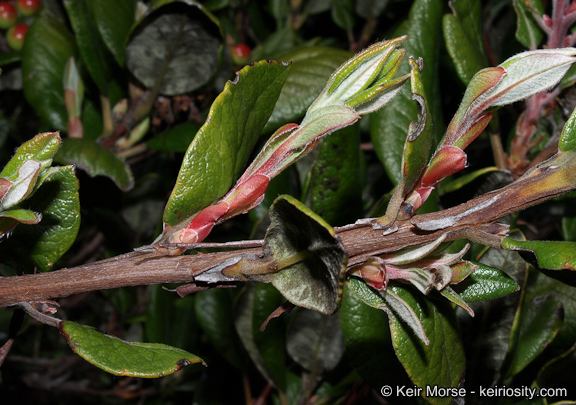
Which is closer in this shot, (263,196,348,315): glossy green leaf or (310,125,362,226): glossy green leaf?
(263,196,348,315): glossy green leaf

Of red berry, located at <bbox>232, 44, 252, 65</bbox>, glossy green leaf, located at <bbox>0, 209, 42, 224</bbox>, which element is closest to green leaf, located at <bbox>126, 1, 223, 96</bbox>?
red berry, located at <bbox>232, 44, 252, 65</bbox>

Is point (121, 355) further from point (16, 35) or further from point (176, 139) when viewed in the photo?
point (16, 35)

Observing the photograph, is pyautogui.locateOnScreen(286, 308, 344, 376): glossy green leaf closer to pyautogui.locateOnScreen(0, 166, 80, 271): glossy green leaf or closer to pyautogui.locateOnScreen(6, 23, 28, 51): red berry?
pyautogui.locateOnScreen(0, 166, 80, 271): glossy green leaf

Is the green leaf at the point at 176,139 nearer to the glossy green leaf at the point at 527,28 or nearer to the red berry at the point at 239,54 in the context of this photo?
the red berry at the point at 239,54

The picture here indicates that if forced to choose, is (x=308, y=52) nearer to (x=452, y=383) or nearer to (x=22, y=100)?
(x=452, y=383)

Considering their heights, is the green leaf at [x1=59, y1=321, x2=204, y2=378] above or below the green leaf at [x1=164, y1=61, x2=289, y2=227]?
below

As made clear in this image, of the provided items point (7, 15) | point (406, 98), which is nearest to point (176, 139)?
point (406, 98)
